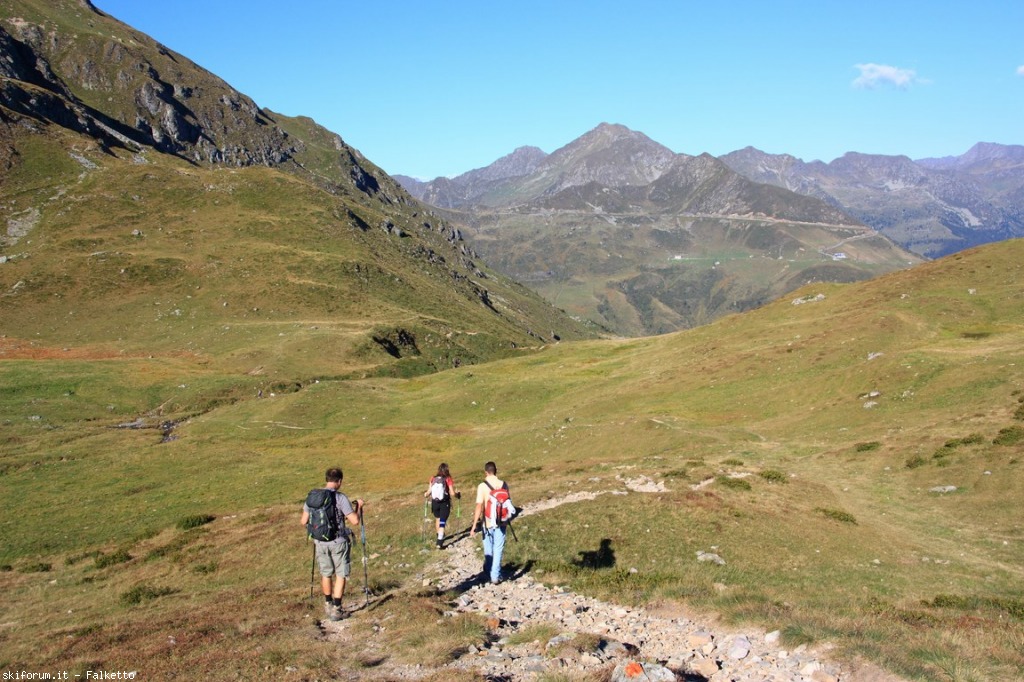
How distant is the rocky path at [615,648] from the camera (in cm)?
1234

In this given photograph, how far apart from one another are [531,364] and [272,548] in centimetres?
6679

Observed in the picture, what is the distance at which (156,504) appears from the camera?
42.8 m

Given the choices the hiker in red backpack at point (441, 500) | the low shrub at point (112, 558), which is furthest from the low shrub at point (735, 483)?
the low shrub at point (112, 558)

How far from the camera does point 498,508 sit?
65.2ft

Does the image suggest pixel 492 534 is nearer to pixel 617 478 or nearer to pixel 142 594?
pixel 142 594

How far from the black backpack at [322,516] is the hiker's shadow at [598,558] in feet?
28.4

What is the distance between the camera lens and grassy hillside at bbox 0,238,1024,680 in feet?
53.3

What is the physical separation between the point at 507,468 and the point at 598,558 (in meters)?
25.2

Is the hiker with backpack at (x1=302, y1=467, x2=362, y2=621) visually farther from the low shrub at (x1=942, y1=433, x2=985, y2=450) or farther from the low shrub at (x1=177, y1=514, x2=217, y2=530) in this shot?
the low shrub at (x1=942, y1=433, x2=985, y2=450)

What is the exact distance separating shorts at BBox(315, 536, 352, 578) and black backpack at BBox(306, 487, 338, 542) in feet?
0.70

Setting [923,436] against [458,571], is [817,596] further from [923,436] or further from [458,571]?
[923,436]

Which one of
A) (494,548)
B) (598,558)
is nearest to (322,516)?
(494,548)

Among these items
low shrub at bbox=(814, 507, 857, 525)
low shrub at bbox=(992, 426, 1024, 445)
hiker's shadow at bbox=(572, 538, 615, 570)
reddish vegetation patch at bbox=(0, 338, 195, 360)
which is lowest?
low shrub at bbox=(814, 507, 857, 525)

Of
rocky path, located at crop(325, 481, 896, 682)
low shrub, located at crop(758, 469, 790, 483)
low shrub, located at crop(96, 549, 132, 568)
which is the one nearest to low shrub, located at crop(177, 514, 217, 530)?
low shrub, located at crop(96, 549, 132, 568)
